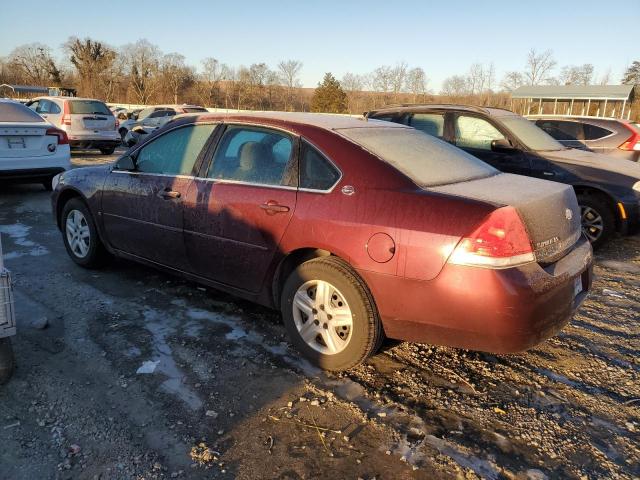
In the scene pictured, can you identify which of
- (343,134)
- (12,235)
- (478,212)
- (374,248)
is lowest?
(12,235)

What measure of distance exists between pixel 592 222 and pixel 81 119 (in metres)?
12.8

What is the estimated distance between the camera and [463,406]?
2.84 meters

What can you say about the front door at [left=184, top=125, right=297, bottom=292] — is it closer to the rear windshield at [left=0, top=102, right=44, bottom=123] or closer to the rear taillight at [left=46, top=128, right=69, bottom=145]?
the rear taillight at [left=46, top=128, right=69, bottom=145]

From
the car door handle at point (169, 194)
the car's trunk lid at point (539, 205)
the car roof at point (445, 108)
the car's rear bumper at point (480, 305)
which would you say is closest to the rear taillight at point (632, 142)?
the car roof at point (445, 108)

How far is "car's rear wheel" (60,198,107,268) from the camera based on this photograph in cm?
480

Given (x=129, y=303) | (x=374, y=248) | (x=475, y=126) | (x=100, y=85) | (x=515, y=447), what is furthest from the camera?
(x=100, y=85)

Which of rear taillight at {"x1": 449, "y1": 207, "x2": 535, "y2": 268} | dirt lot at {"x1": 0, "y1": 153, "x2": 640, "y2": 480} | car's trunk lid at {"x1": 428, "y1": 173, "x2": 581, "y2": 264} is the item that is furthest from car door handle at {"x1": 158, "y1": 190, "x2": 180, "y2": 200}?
rear taillight at {"x1": 449, "y1": 207, "x2": 535, "y2": 268}

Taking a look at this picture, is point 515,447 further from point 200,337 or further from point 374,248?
point 200,337

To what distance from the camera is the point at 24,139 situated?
8.11 meters

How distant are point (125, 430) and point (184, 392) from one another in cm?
41

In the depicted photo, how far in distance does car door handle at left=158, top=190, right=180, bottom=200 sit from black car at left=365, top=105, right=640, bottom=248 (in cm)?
430

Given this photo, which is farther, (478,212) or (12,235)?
(12,235)

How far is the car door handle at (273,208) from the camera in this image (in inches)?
128

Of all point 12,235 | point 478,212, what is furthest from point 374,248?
point 12,235
